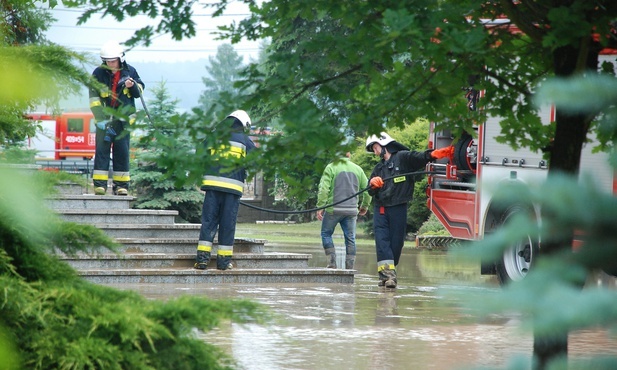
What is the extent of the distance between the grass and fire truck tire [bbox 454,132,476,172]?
8166mm

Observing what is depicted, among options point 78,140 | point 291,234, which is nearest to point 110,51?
point 291,234

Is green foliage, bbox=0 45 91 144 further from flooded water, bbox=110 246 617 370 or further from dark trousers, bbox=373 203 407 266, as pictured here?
dark trousers, bbox=373 203 407 266

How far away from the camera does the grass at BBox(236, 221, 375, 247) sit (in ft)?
76.2

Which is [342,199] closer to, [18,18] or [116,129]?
[116,129]

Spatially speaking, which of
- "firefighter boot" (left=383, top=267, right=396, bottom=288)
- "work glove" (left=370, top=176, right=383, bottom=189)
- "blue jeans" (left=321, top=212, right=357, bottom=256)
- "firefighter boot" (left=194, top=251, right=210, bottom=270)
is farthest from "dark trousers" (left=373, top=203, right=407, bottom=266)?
"firefighter boot" (left=194, top=251, right=210, bottom=270)

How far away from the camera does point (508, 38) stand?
16.8ft

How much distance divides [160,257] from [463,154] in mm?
4722

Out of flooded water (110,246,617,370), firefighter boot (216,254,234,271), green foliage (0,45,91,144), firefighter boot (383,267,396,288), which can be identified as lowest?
flooded water (110,246,617,370)

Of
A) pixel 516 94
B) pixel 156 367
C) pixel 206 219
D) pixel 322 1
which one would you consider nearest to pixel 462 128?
pixel 516 94

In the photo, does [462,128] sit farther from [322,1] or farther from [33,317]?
[33,317]

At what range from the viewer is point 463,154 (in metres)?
14.2

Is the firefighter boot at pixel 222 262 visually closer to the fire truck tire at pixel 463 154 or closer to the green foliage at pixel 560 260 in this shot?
the fire truck tire at pixel 463 154

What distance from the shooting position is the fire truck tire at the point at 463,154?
14016 millimetres

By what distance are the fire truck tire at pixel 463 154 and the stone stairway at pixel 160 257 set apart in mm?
2429
